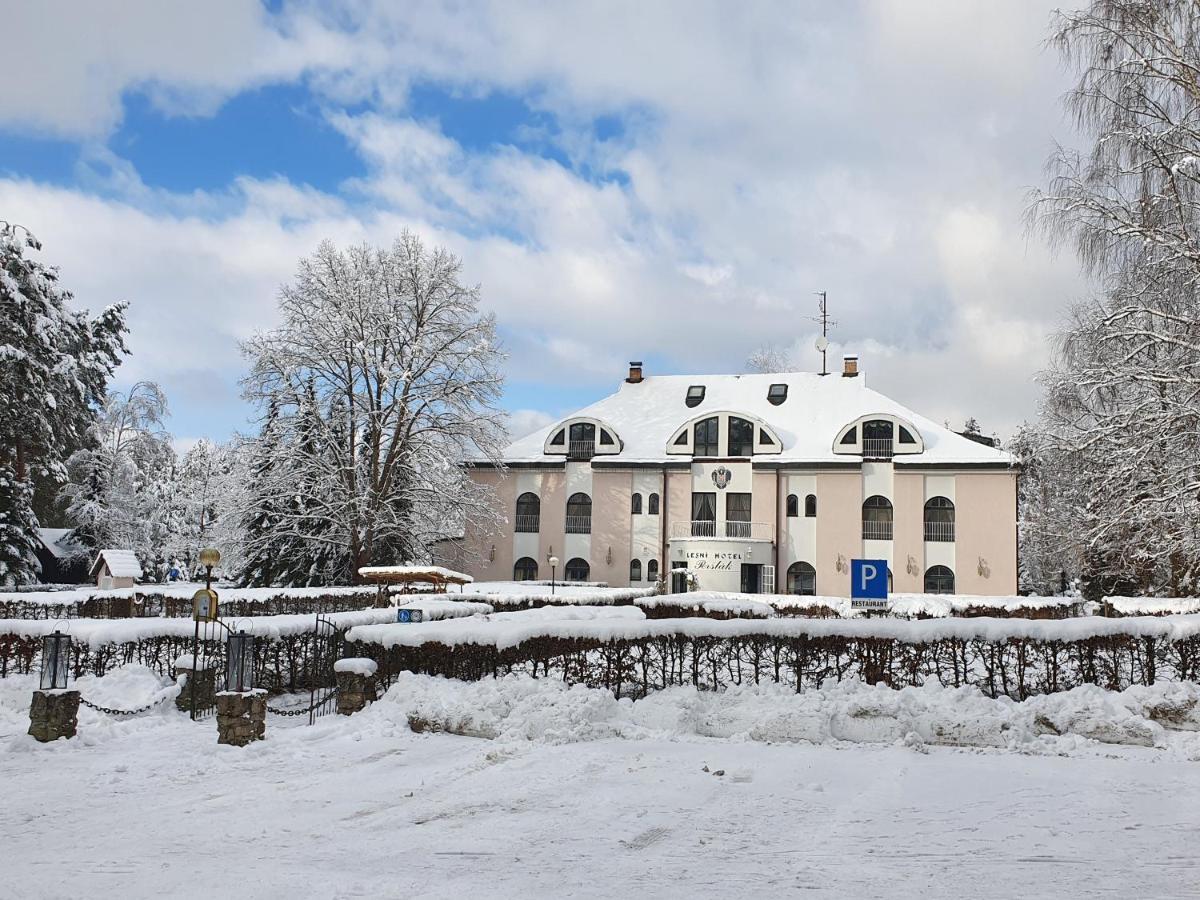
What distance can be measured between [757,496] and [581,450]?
8003 millimetres

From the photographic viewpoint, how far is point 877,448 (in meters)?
37.7

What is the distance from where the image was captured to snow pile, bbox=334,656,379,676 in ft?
38.1

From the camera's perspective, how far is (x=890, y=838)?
258 inches

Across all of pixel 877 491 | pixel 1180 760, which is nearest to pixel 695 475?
pixel 877 491

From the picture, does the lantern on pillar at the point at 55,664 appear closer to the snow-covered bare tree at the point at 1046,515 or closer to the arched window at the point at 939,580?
the snow-covered bare tree at the point at 1046,515

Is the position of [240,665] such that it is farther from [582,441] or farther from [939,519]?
[939,519]

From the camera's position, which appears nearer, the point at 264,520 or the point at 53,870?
the point at 53,870

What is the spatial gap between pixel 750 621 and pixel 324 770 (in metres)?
5.61

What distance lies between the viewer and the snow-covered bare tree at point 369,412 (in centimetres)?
3247

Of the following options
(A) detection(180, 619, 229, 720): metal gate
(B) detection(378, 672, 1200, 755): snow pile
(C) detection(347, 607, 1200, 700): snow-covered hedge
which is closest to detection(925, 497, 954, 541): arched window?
(C) detection(347, 607, 1200, 700): snow-covered hedge

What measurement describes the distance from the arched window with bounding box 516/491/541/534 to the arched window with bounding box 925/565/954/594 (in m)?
16.4

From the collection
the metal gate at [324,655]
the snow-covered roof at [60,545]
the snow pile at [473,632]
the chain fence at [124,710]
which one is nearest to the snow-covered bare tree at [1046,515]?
the snow pile at [473,632]

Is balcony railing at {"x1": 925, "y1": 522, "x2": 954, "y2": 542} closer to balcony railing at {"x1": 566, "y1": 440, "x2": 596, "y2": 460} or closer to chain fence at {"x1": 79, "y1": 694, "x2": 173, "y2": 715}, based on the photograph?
balcony railing at {"x1": 566, "y1": 440, "x2": 596, "y2": 460}

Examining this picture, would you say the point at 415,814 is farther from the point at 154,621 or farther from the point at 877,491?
the point at 877,491
